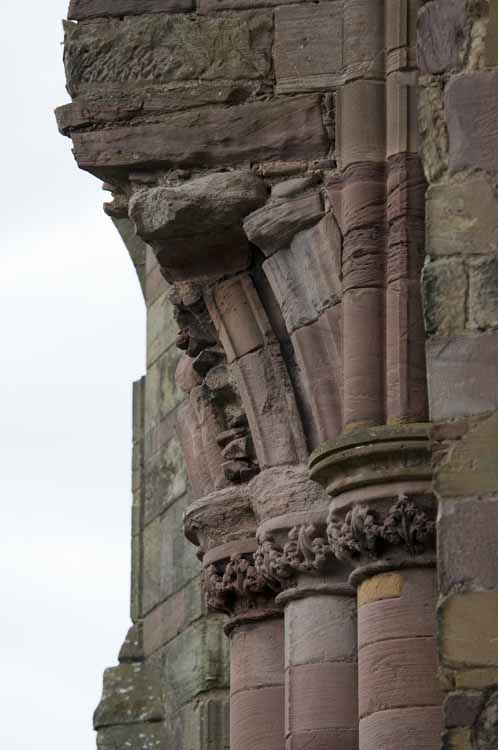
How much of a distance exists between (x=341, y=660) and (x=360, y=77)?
2185 millimetres

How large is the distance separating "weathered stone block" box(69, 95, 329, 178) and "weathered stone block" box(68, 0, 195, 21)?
44 centimetres

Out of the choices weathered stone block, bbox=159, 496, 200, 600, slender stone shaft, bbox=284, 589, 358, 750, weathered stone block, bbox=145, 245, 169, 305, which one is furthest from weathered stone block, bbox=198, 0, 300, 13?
weathered stone block, bbox=145, 245, 169, 305

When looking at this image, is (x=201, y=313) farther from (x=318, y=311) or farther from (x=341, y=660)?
(x=341, y=660)

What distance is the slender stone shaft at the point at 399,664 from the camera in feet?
33.4

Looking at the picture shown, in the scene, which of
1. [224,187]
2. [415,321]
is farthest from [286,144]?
[415,321]

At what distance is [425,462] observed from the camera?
407 inches

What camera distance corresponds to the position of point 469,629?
8.89 m

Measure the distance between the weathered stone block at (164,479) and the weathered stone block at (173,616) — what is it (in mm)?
674

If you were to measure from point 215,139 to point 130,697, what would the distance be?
701cm

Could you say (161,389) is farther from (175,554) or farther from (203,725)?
(203,725)

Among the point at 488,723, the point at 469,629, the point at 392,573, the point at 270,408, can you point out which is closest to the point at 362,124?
the point at 270,408

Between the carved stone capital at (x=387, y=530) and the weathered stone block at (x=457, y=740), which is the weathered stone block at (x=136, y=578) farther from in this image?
the weathered stone block at (x=457, y=740)

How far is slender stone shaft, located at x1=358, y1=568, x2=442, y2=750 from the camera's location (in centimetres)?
1018

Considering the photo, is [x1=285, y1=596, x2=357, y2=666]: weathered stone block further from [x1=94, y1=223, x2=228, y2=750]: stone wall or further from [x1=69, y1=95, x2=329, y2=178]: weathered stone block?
[x1=94, y1=223, x2=228, y2=750]: stone wall
